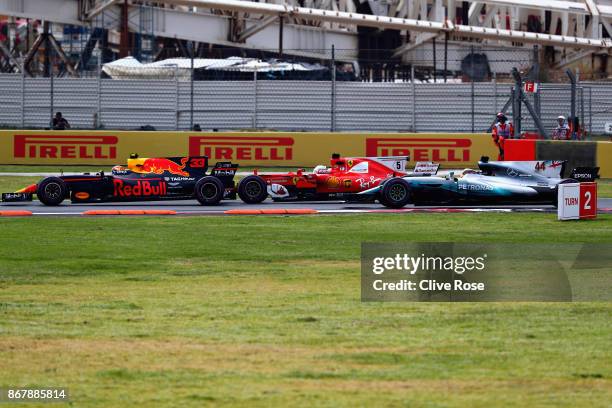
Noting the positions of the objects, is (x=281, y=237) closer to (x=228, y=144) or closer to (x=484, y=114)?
(x=228, y=144)

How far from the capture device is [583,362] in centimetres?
959

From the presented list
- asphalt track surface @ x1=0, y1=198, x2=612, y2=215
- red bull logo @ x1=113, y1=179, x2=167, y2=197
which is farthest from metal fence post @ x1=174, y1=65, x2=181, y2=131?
red bull logo @ x1=113, y1=179, x2=167, y2=197

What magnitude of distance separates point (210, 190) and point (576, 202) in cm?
722

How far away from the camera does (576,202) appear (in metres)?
21.1

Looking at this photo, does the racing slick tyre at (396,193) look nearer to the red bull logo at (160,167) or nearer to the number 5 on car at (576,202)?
the number 5 on car at (576,202)

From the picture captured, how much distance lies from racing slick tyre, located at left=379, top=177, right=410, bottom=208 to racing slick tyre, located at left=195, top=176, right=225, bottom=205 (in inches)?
131

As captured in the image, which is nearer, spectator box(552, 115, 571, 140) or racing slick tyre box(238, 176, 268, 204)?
racing slick tyre box(238, 176, 268, 204)

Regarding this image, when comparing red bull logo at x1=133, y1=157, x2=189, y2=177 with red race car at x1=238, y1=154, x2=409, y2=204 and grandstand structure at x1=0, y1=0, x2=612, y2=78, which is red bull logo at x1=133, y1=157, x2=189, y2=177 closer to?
red race car at x1=238, y1=154, x2=409, y2=204

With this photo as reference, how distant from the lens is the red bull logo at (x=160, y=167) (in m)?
23.5

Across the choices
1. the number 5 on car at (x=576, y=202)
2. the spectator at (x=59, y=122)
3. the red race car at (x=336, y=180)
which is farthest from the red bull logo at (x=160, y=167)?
the spectator at (x=59, y=122)

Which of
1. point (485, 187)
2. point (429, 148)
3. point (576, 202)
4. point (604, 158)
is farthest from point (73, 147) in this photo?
point (576, 202)

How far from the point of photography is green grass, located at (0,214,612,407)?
28.4 feet

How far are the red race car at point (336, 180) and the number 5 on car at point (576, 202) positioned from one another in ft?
12.4

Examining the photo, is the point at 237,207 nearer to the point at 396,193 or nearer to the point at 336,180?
the point at 336,180
